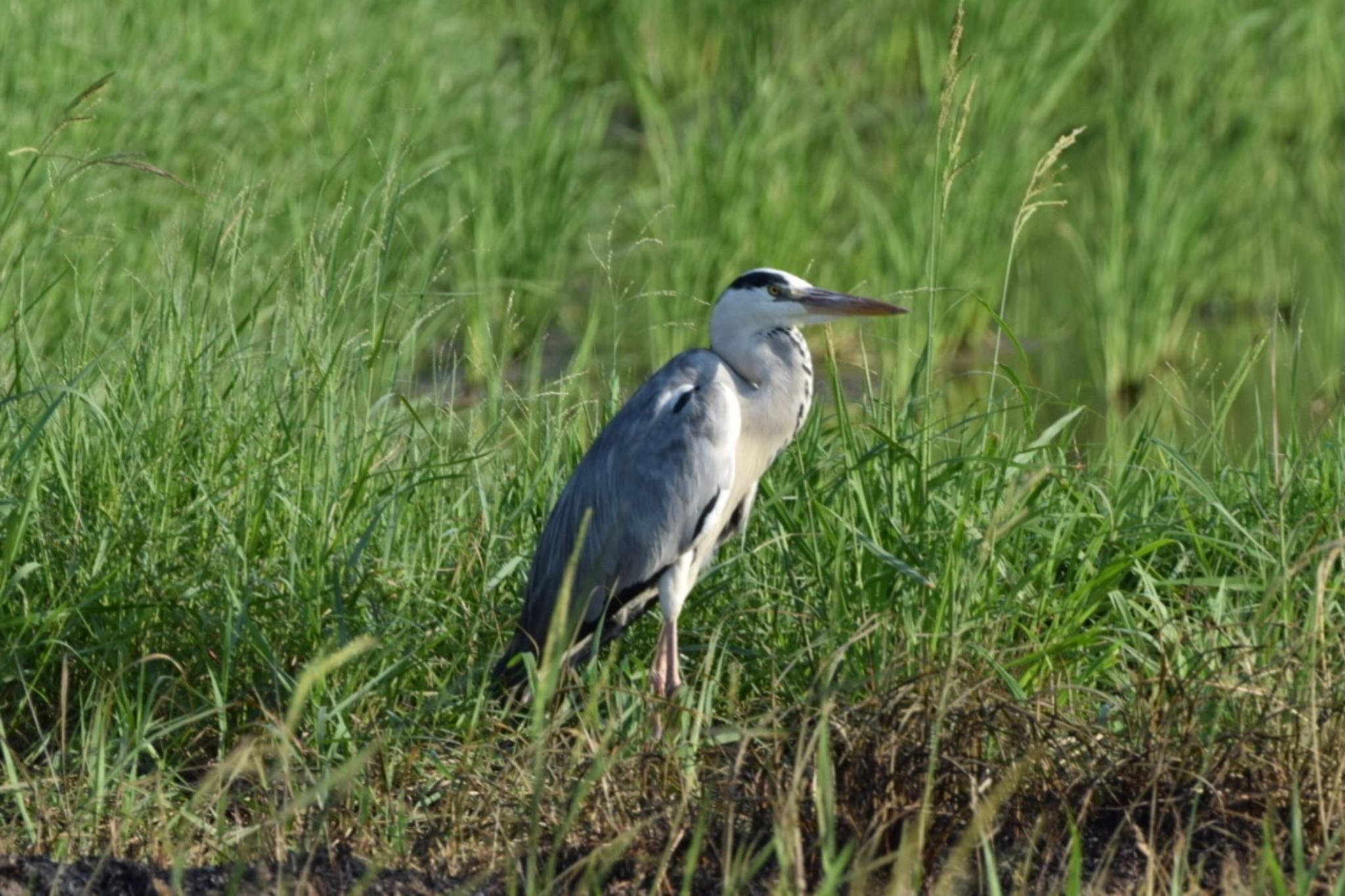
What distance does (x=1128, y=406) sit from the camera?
23.5 ft

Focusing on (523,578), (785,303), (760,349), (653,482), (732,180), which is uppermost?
(785,303)

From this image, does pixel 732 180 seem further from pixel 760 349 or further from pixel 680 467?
pixel 680 467

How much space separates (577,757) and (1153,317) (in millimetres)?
4651

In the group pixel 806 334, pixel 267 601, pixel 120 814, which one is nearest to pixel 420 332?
pixel 806 334

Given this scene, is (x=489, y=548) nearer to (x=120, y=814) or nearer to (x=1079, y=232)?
(x=120, y=814)

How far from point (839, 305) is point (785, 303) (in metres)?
0.12

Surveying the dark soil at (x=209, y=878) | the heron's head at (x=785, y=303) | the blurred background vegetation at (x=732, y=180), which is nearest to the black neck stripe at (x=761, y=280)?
the heron's head at (x=785, y=303)

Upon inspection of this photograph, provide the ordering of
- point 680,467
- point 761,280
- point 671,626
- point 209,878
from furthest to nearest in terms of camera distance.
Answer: point 761,280, point 680,467, point 671,626, point 209,878

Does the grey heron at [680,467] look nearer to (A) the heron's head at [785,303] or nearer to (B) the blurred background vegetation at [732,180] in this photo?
(A) the heron's head at [785,303]

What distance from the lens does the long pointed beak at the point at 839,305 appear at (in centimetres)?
407

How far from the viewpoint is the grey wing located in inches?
156

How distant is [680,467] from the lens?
3.98 m

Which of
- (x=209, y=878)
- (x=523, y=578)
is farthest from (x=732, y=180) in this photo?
(x=209, y=878)

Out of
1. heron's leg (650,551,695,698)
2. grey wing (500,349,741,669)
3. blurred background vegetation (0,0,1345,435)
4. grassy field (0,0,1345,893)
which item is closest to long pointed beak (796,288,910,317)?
grassy field (0,0,1345,893)
